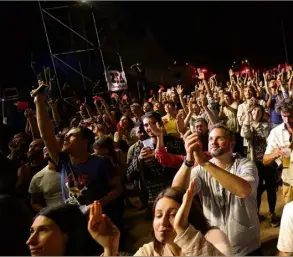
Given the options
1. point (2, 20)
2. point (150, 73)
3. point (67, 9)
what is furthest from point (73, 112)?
point (150, 73)

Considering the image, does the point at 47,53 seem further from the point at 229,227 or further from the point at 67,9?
the point at 229,227

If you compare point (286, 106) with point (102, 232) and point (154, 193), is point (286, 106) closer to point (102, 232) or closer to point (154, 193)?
point (154, 193)

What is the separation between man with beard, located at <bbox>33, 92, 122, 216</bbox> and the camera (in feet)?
9.86

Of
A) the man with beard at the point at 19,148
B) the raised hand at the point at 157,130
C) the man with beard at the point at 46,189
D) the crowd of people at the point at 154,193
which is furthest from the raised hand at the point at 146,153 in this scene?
the man with beard at the point at 19,148

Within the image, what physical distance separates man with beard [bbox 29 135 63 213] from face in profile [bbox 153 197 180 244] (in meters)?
1.76

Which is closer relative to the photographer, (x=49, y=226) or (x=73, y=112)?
(x=49, y=226)

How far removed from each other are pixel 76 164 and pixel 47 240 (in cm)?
125

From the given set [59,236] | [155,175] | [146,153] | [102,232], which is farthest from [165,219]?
[155,175]

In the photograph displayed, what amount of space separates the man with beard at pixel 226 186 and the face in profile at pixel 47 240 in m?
0.83

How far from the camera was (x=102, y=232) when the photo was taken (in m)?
1.82

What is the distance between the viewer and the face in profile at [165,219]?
1.87 meters

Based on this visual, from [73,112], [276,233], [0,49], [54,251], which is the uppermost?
[0,49]

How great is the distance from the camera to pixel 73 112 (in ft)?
34.2

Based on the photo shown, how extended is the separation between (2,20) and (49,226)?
40.4ft
